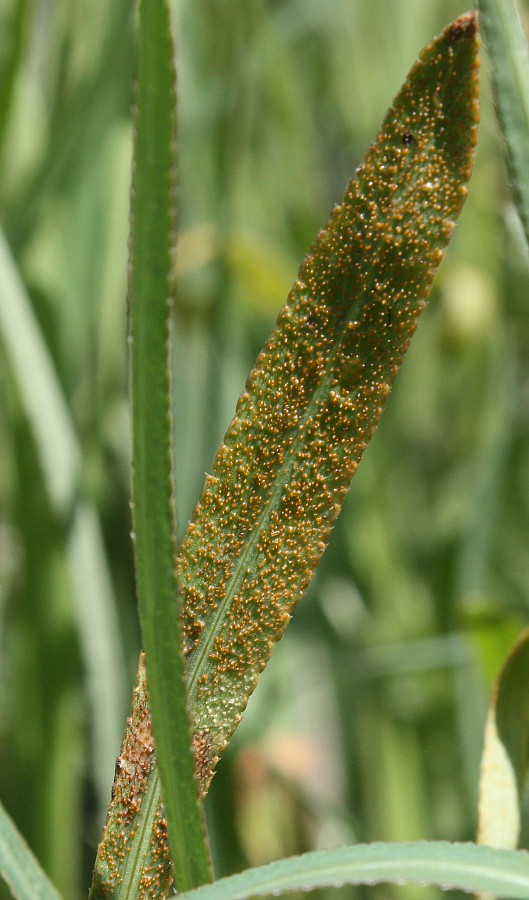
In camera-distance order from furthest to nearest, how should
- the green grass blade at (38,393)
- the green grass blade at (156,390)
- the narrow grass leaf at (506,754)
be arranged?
1. the green grass blade at (38,393)
2. the narrow grass leaf at (506,754)
3. the green grass blade at (156,390)

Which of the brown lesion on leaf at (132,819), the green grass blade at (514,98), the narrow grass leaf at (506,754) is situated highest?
the green grass blade at (514,98)

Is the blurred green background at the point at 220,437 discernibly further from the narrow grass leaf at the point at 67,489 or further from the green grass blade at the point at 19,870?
the green grass blade at the point at 19,870

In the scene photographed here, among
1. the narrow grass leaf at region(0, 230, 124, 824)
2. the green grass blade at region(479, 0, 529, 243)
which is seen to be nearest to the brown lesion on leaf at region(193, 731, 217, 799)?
the green grass blade at region(479, 0, 529, 243)

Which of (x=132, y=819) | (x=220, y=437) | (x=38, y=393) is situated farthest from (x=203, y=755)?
(x=220, y=437)

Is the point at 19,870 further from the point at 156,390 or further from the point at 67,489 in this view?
the point at 67,489

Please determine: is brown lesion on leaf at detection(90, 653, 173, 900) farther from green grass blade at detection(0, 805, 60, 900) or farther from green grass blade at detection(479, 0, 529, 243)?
green grass blade at detection(479, 0, 529, 243)

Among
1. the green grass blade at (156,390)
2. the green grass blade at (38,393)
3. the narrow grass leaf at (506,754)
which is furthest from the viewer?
the green grass blade at (38,393)

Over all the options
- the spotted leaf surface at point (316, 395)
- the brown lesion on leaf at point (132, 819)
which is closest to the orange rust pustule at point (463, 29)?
the spotted leaf surface at point (316, 395)

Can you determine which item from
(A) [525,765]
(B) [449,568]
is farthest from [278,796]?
(A) [525,765]

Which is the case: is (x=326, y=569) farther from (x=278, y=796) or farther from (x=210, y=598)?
(x=210, y=598)
